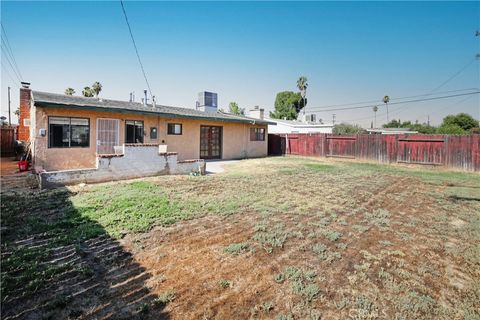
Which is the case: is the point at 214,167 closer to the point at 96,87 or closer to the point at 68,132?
the point at 68,132

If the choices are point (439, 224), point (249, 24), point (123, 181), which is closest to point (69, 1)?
point (123, 181)

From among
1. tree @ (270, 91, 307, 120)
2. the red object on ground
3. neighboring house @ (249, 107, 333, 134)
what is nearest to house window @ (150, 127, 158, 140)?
the red object on ground

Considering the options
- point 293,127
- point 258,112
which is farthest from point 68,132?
point 293,127

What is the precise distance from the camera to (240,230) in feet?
14.6

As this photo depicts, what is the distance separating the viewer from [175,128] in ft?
45.4

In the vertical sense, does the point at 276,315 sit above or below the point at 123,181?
below

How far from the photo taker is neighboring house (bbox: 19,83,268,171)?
9.39 meters

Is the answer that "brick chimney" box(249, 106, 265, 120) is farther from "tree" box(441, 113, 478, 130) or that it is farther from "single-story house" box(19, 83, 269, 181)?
"tree" box(441, 113, 478, 130)

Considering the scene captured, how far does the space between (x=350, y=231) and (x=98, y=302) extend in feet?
13.0

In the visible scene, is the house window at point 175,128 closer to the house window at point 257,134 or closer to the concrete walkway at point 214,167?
the concrete walkway at point 214,167

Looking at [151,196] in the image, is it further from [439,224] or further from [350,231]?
[439,224]

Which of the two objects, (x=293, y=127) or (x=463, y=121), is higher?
(x=463, y=121)

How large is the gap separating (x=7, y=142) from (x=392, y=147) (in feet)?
81.1

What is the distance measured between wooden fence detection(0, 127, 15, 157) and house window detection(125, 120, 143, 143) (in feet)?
34.9
